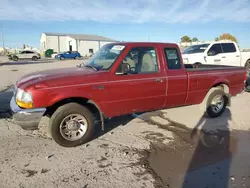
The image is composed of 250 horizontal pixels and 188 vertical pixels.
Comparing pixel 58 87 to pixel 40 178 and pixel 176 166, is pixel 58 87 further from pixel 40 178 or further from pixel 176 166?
pixel 176 166

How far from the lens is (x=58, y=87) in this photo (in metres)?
3.84

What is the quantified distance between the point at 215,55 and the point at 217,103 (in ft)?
21.0

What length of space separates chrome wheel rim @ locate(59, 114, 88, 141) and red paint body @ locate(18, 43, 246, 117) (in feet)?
1.37

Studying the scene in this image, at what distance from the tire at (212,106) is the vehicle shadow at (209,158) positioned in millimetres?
446

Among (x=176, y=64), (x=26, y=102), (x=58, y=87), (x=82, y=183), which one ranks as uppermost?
(x=176, y=64)

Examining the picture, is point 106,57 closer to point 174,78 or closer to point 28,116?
point 174,78

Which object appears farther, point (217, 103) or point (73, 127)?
point (217, 103)

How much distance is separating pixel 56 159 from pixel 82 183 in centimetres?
87

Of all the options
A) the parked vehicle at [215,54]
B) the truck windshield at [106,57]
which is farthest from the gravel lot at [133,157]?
the parked vehicle at [215,54]

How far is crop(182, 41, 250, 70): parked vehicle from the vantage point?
1145cm

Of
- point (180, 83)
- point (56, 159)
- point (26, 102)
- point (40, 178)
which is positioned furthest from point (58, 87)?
point (180, 83)

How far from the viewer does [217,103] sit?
5.99 meters

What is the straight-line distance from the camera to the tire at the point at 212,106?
581 centimetres

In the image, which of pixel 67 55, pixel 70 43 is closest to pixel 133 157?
pixel 67 55
